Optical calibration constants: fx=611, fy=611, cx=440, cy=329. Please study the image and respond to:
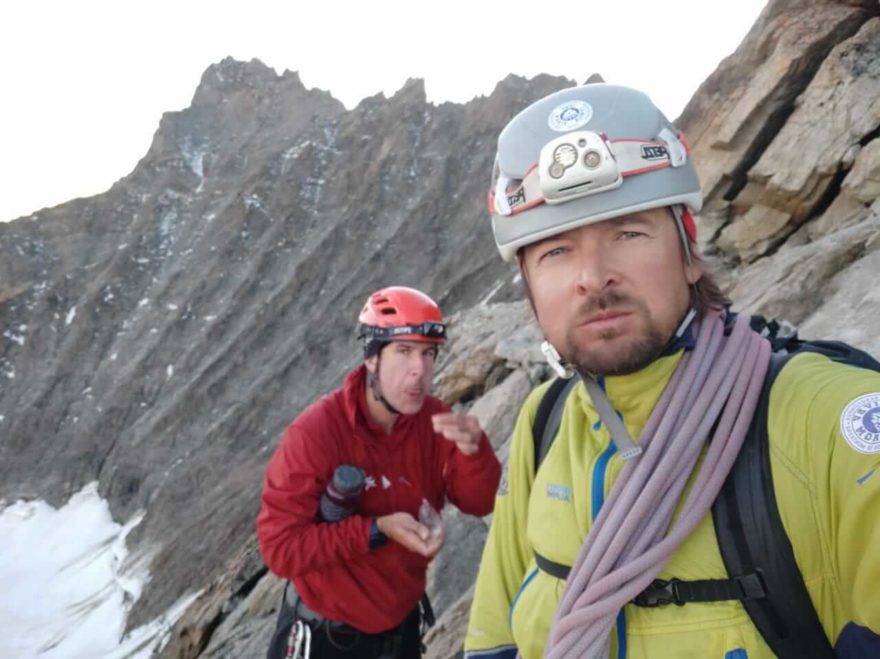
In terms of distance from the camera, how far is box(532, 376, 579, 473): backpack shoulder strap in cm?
260

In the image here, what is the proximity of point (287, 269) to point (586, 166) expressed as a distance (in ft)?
195

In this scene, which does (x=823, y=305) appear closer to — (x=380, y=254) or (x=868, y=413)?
(x=868, y=413)

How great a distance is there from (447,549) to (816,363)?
7516 millimetres

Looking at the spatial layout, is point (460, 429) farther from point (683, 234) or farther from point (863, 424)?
point (863, 424)

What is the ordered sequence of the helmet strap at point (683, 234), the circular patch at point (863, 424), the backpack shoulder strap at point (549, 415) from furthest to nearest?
the backpack shoulder strap at point (549, 415) → the helmet strap at point (683, 234) → the circular patch at point (863, 424)

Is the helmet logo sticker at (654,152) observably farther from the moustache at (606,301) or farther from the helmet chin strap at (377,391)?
the helmet chin strap at (377,391)

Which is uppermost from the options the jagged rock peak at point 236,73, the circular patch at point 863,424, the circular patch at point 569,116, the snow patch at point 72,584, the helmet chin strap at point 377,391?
the jagged rock peak at point 236,73

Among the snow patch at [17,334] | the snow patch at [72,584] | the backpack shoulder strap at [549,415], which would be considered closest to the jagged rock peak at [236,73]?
the snow patch at [17,334]

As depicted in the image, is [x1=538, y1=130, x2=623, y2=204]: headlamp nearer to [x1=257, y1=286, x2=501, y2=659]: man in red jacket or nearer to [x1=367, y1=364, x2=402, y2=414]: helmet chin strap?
[x1=257, y1=286, x2=501, y2=659]: man in red jacket

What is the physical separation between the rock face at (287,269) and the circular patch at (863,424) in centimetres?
385

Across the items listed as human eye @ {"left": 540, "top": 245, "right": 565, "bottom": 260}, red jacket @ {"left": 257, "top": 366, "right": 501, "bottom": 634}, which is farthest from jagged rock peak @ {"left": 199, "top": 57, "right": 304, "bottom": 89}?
human eye @ {"left": 540, "top": 245, "right": 565, "bottom": 260}

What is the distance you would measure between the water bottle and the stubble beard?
248cm

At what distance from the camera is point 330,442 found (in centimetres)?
434

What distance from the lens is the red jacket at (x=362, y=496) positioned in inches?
162
